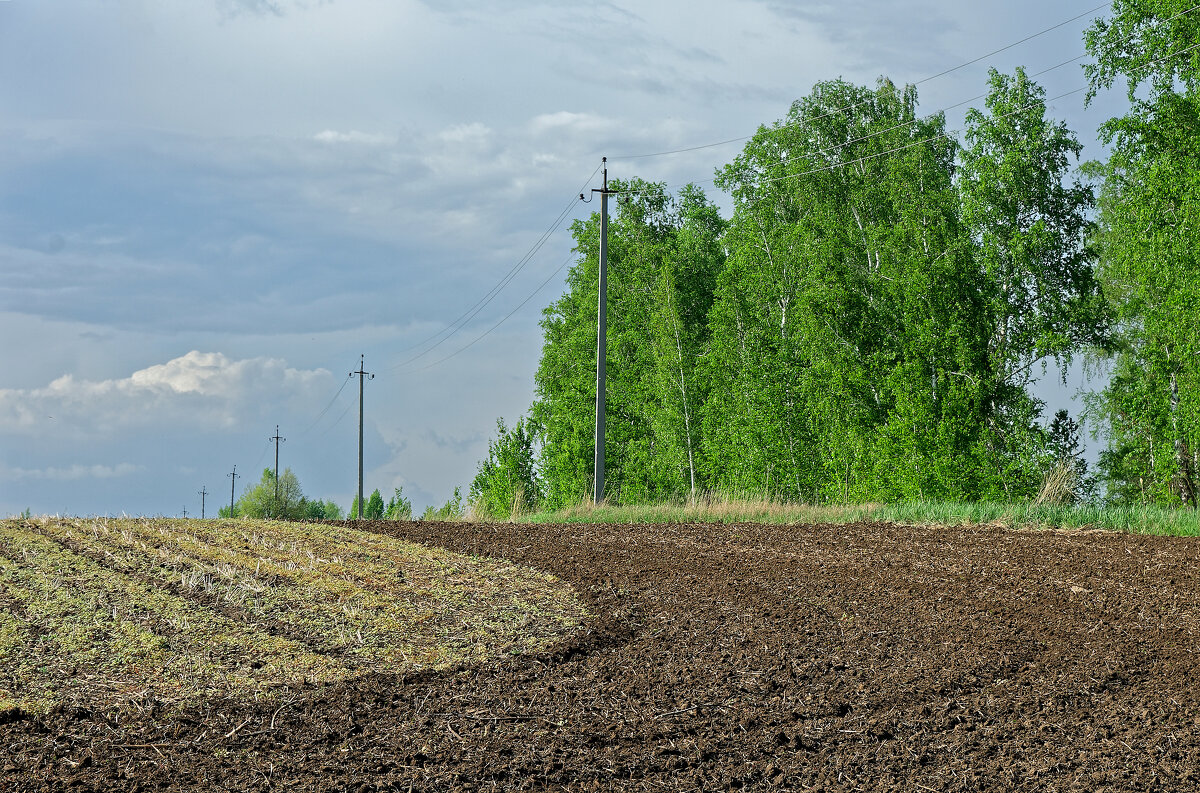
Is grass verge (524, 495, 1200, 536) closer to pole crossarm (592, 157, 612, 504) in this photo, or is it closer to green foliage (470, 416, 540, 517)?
pole crossarm (592, 157, 612, 504)

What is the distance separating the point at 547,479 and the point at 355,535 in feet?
59.0

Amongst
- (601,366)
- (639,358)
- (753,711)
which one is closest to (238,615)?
(753,711)

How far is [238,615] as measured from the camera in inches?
298

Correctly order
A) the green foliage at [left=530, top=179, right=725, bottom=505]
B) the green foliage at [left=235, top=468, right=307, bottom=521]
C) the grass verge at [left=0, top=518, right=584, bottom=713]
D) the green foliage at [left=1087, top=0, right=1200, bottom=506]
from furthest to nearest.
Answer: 1. the green foliage at [left=235, top=468, right=307, bottom=521]
2. the green foliage at [left=530, top=179, right=725, bottom=505]
3. the green foliage at [left=1087, top=0, right=1200, bottom=506]
4. the grass verge at [left=0, top=518, right=584, bottom=713]

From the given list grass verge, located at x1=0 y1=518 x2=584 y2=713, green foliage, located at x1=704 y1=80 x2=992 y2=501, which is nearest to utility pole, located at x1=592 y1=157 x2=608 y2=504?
Answer: green foliage, located at x1=704 y1=80 x2=992 y2=501

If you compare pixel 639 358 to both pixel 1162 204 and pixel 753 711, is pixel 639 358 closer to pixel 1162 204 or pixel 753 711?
pixel 1162 204

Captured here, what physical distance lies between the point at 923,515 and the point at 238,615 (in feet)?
32.3

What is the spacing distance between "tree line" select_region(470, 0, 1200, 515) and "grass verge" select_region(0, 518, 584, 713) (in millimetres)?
9801

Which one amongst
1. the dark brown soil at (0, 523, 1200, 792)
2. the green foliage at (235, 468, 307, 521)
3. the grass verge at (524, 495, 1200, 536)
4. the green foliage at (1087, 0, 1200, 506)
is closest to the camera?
the dark brown soil at (0, 523, 1200, 792)

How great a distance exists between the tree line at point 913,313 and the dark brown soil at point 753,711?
34.8ft

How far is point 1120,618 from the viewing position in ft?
25.6

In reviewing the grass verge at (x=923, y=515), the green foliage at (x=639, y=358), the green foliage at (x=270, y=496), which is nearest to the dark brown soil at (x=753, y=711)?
the grass verge at (x=923, y=515)

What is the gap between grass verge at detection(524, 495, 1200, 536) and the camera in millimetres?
12648

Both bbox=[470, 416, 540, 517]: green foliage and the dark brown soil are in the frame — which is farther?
bbox=[470, 416, 540, 517]: green foliage
